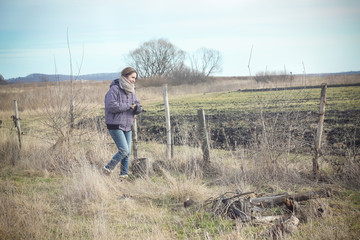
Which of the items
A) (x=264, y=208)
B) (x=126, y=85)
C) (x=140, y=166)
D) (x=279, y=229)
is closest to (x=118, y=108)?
(x=126, y=85)

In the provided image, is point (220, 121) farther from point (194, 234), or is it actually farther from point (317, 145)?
point (194, 234)

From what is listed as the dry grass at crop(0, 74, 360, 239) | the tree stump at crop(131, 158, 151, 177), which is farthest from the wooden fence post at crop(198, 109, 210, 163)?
the tree stump at crop(131, 158, 151, 177)

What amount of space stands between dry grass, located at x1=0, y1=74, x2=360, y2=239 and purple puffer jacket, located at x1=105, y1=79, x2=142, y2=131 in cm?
85

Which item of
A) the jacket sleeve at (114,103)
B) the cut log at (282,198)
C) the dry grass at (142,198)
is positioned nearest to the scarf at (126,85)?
the jacket sleeve at (114,103)

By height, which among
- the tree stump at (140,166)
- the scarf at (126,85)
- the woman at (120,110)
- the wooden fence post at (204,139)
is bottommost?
the tree stump at (140,166)

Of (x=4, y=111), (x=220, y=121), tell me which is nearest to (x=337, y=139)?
(x=220, y=121)

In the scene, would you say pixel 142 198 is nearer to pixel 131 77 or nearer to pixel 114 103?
pixel 114 103

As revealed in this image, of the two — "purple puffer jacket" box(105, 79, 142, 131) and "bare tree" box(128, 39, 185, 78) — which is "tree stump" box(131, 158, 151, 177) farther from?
"bare tree" box(128, 39, 185, 78)

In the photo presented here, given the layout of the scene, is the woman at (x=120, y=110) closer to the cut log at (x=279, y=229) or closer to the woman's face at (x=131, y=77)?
the woman's face at (x=131, y=77)

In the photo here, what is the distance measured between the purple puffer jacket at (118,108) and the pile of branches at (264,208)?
1.89 metres

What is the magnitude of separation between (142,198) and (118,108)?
57.9 inches

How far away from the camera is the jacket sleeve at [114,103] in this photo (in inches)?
184

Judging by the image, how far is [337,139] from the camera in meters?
7.61

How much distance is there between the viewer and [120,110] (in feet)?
15.5
